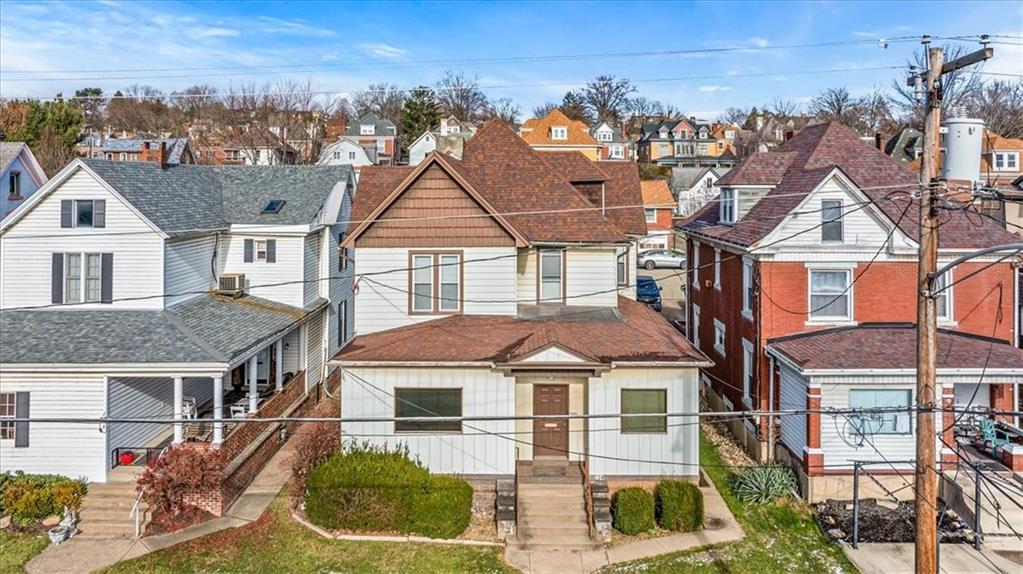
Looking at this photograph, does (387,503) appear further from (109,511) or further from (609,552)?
(109,511)

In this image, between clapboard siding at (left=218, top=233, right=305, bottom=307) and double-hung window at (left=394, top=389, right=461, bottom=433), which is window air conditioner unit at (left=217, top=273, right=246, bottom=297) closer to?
clapboard siding at (left=218, top=233, right=305, bottom=307)

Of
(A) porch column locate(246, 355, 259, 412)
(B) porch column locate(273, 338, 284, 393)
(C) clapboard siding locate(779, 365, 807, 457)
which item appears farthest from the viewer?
(B) porch column locate(273, 338, 284, 393)

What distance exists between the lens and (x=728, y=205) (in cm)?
2433

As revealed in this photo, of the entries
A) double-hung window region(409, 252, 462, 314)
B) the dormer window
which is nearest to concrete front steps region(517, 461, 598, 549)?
double-hung window region(409, 252, 462, 314)

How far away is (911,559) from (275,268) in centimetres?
2115

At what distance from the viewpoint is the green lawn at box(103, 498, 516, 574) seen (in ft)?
47.3

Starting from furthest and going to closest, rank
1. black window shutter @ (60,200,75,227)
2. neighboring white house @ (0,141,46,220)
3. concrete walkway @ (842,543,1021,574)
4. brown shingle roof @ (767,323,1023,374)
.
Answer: neighboring white house @ (0,141,46,220) → black window shutter @ (60,200,75,227) → brown shingle roof @ (767,323,1023,374) → concrete walkway @ (842,543,1021,574)

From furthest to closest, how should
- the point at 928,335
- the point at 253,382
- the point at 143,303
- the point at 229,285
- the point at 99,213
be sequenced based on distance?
the point at 229,285 < the point at 253,382 < the point at 99,213 < the point at 143,303 < the point at 928,335

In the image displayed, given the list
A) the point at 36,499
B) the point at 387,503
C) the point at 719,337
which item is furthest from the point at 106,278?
the point at 719,337

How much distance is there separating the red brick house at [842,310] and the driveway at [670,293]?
47.0 feet

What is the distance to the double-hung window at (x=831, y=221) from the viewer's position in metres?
19.5

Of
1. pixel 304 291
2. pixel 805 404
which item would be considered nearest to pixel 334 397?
pixel 304 291

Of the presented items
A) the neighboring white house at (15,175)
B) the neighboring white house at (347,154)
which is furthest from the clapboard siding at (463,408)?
the neighboring white house at (347,154)

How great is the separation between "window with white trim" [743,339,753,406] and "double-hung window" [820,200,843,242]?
13.1 feet
